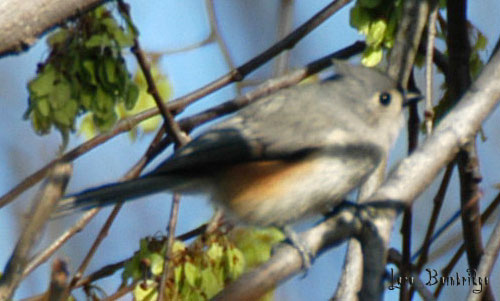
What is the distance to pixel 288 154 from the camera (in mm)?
2469

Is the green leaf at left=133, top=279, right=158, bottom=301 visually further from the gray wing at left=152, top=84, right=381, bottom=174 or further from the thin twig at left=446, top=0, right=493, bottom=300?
the thin twig at left=446, top=0, right=493, bottom=300

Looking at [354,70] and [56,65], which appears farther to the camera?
[354,70]

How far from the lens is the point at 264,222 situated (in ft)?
8.16

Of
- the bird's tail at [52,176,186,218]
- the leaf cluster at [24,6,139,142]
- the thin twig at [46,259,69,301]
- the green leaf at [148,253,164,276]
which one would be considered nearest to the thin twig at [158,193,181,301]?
the green leaf at [148,253,164,276]

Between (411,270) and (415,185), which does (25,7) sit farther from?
(411,270)

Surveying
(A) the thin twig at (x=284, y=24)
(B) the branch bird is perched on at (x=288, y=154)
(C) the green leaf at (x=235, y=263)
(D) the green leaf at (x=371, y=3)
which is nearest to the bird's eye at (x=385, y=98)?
(B) the branch bird is perched on at (x=288, y=154)

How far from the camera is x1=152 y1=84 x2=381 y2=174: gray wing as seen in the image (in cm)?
245

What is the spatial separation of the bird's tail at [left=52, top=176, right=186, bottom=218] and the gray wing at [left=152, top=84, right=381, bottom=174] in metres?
0.05

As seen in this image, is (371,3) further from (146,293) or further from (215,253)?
(146,293)

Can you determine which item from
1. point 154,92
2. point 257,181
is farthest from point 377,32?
point 154,92

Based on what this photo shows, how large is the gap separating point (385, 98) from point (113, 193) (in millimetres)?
1137

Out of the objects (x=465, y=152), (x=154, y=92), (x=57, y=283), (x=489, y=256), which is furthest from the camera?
(x=154, y=92)

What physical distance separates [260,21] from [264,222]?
85.3 inches

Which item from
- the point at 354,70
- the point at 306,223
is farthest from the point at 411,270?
the point at 354,70
